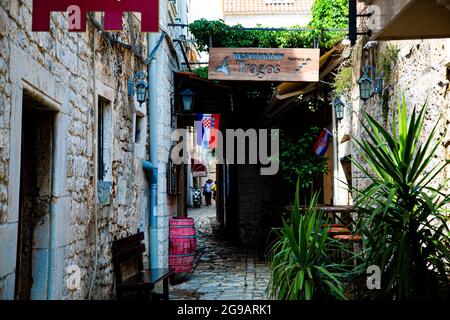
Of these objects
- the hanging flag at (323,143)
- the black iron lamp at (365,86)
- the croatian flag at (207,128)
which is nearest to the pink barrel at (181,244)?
the croatian flag at (207,128)

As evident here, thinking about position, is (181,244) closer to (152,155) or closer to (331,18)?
(152,155)

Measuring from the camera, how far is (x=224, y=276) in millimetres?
8312

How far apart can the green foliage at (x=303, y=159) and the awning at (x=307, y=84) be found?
722mm

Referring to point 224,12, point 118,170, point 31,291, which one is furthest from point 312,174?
point 224,12

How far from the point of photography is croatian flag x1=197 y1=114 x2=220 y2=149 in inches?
405

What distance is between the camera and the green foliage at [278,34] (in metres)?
9.75

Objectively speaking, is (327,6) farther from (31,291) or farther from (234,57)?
(31,291)

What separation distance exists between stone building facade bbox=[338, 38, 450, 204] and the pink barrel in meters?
2.55

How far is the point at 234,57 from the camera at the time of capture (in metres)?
7.94

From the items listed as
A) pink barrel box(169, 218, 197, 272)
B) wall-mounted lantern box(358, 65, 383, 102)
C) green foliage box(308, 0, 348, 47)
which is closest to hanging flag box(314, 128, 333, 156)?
green foliage box(308, 0, 348, 47)

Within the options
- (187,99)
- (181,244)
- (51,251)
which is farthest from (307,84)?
(51,251)

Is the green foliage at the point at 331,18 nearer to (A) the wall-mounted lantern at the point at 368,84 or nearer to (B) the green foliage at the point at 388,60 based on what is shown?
(A) the wall-mounted lantern at the point at 368,84

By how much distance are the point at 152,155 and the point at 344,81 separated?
301 centimetres
